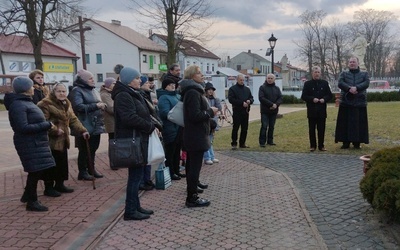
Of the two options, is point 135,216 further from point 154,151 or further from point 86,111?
point 86,111

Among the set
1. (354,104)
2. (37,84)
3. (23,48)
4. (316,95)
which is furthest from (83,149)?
(23,48)

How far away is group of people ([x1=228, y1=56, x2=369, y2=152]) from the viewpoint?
28.5 ft

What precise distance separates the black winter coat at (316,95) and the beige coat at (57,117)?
5.25 meters

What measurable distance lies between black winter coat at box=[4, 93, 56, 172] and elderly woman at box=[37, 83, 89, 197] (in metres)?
0.63

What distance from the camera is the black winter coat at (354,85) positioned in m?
8.57

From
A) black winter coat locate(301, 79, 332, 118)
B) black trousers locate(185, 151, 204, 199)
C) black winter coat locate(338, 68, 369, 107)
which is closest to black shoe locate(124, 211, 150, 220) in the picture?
black trousers locate(185, 151, 204, 199)

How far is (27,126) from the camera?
16.2 feet

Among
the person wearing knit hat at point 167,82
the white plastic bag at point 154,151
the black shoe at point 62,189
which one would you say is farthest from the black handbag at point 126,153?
the person wearing knit hat at point 167,82

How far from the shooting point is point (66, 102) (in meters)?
6.05

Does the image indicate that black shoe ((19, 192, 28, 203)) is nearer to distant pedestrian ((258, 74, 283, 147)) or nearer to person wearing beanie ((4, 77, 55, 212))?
person wearing beanie ((4, 77, 55, 212))

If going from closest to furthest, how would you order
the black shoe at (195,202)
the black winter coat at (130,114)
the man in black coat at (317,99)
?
the black winter coat at (130,114)
the black shoe at (195,202)
the man in black coat at (317,99)

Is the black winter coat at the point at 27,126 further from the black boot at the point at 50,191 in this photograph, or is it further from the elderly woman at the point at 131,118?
the elderly woman at the point at 131,118

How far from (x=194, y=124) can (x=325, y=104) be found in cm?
479

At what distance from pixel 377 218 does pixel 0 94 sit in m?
39.4
